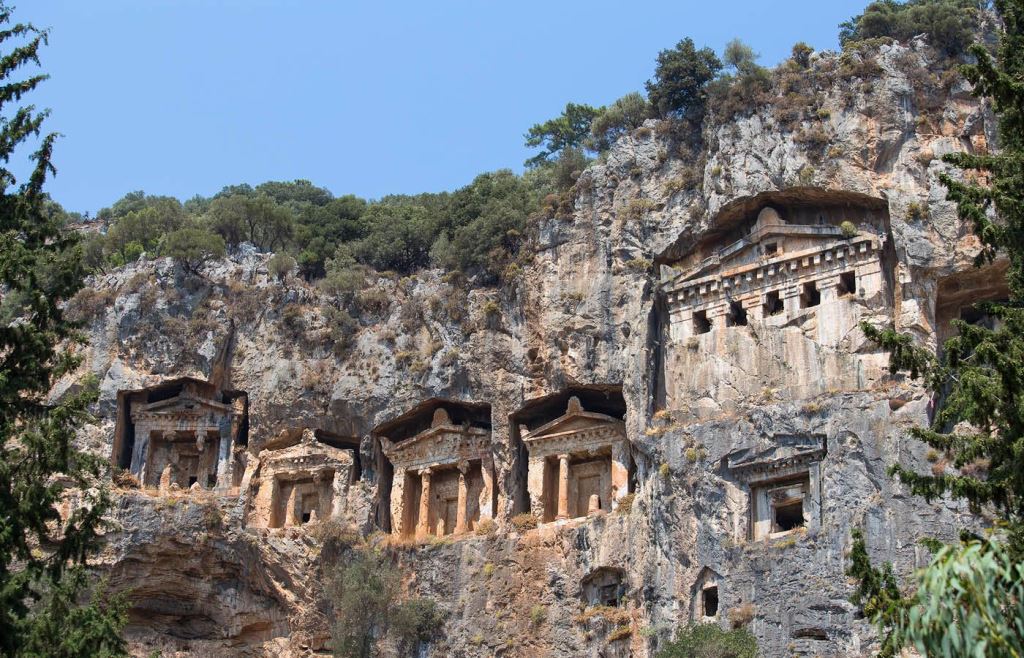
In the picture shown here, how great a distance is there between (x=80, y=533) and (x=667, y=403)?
19058 mm

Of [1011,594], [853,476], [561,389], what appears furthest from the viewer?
[561,389]

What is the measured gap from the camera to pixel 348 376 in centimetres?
4559

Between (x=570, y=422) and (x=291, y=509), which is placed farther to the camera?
(x=291, y=509)

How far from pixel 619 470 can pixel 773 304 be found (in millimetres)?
6239

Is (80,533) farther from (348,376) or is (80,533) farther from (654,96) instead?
(654,96)

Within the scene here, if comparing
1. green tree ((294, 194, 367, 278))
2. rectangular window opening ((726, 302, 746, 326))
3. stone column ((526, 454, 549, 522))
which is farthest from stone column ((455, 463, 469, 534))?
green tree ((294, 194, 367, 278))

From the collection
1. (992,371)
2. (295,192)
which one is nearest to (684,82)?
(992,371)

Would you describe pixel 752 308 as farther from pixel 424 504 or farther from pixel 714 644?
pixel 424 504

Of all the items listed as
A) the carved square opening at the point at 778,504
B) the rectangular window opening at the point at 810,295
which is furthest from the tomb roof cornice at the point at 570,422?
the rectangular window opening at the point at 810,295

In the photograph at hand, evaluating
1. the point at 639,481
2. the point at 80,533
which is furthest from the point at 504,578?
the point at 80,533

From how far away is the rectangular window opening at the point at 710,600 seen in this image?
3555 centimetres

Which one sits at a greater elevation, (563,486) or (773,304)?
(773,304)

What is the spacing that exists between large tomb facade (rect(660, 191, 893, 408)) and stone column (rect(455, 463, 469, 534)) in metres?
7.64

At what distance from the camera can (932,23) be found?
40438 millimetres
